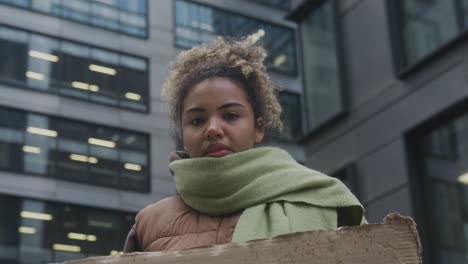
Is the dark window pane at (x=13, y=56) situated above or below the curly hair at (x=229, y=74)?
above

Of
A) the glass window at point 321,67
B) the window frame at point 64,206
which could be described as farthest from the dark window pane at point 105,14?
the glass window at point 321,67

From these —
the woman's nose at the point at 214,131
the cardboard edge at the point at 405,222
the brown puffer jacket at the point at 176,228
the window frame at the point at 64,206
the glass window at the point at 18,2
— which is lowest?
the cardboard edge at the point at 405,222

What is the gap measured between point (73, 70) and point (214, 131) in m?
25.0

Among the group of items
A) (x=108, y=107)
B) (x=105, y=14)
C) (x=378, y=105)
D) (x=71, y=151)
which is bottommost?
(x=378, y=105)

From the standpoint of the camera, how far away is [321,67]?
52.5ft

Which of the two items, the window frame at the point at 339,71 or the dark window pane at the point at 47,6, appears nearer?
the window frame at the point at 339,71

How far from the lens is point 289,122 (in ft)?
100

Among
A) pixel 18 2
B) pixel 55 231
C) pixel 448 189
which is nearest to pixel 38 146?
pixel 55 231

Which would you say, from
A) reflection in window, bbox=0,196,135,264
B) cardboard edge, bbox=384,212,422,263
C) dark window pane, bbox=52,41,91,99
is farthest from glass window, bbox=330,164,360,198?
dark window pane, bbox=52,41,91,99

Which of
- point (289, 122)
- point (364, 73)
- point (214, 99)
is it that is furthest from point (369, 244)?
point (289, 122)

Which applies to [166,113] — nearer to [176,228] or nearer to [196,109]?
[196,109]

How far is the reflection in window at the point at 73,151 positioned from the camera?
25.0 meters

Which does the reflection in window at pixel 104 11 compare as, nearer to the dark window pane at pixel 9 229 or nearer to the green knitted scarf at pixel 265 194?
the dark window pane at pixel 9 229

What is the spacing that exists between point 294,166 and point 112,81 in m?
25.4
